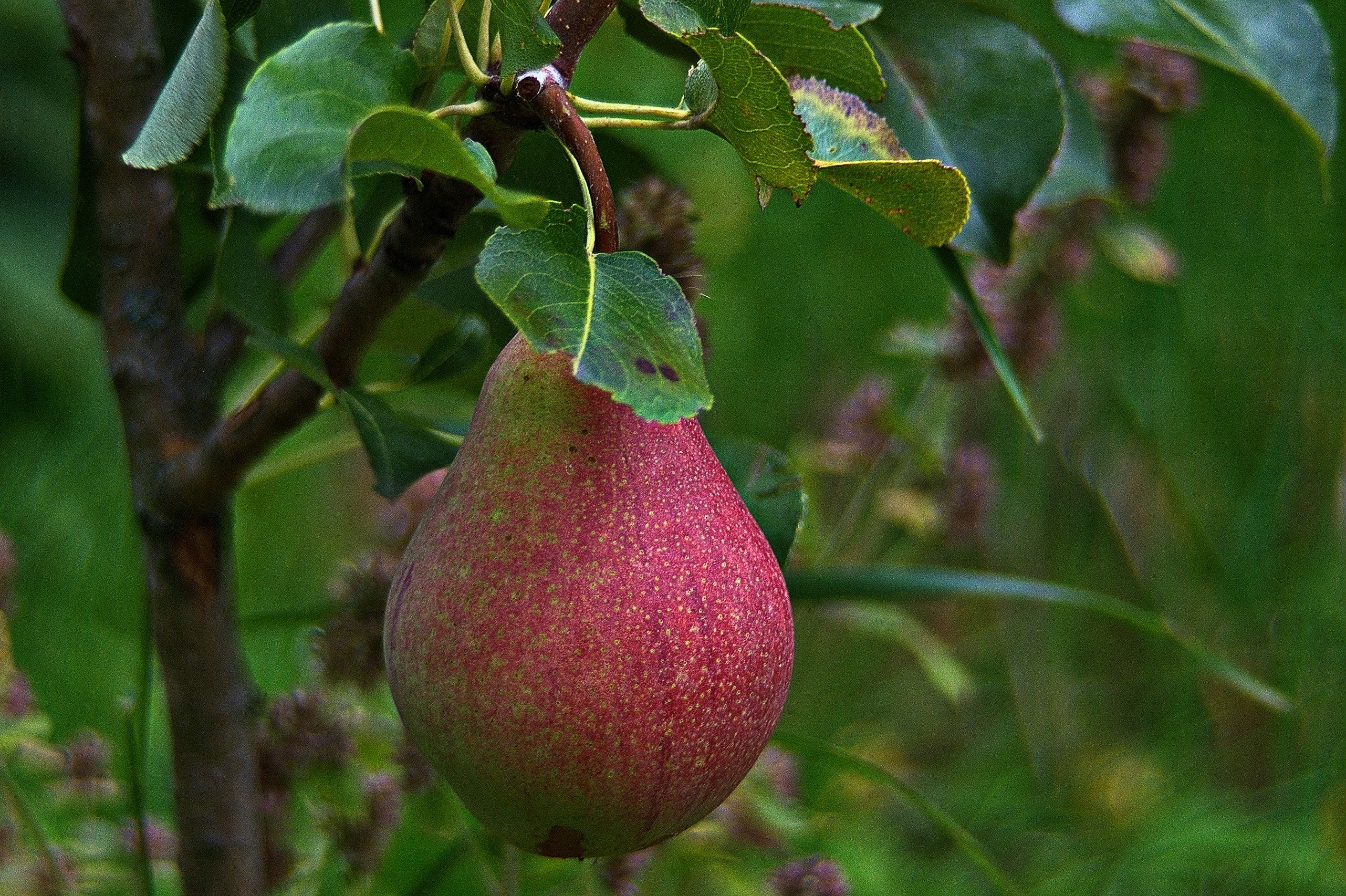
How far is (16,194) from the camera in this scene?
3.53 ft

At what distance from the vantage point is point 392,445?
0.33 m

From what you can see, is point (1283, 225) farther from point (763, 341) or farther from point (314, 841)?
point (314, 841)

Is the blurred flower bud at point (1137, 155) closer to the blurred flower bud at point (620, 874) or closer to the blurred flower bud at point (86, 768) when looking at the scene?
the blurred flower bud at point (620, 874)

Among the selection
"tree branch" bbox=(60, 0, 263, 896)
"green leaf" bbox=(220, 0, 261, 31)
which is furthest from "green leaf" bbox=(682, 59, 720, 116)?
"tree branch" bbox=(60, 0, 263, 896)

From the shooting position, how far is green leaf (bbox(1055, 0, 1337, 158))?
14.4 inches

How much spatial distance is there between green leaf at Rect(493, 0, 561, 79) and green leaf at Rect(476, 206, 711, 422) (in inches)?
1.3

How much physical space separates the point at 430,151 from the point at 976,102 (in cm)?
23

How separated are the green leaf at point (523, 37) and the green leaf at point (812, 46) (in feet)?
0.23

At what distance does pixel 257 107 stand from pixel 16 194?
3.40 ft

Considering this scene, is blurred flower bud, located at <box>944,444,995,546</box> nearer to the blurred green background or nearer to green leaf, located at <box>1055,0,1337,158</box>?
the blurred green background

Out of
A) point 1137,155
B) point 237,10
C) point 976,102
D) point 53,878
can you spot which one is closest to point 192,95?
point 237,10

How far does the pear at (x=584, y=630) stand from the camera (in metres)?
0.24

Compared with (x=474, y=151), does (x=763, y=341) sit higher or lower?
lower

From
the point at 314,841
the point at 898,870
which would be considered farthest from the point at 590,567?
the point at 898,870
